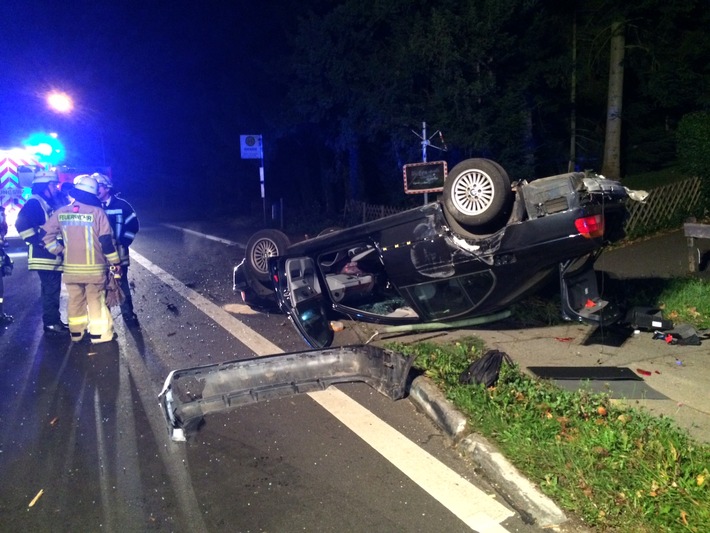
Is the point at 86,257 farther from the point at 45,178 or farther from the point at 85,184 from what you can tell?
the point at 45,178

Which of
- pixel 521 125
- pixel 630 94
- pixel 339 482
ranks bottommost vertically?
pixel 339 482

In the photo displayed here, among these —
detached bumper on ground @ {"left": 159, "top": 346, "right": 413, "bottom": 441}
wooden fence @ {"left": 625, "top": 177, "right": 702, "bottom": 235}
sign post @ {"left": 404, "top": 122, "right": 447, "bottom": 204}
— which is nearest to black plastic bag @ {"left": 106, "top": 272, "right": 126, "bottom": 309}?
detached bumper on ground @ {"left": 159, "top": 346, "right": 413, "bottom": 441}

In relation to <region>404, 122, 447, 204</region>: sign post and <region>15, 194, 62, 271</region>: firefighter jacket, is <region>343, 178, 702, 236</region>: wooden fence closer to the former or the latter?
<region>404, 122, 447, 204</region>: sign post

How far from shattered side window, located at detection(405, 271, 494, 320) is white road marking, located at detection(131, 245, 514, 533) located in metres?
1.27

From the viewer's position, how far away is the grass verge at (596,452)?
323 cm

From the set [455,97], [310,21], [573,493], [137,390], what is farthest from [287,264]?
[310,21]

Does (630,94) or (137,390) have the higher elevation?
(630,94)

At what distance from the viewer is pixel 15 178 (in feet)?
49.5

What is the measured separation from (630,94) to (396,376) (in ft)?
71.3

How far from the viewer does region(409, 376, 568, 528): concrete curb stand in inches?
135

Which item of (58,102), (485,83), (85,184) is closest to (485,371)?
(85,184)

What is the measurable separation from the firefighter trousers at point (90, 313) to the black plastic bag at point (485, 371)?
424cm

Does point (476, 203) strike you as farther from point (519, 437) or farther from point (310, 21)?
point (310, 21)

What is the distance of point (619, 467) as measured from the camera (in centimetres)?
362
